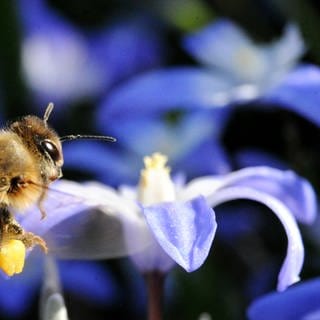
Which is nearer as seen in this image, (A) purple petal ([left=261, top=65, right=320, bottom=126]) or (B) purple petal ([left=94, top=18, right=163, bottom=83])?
(A) purple petal ([left=261, top=65, right=320, bottom=126])

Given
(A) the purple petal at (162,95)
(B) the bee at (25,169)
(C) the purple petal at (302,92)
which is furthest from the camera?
(A) the purple petal at (162,95)

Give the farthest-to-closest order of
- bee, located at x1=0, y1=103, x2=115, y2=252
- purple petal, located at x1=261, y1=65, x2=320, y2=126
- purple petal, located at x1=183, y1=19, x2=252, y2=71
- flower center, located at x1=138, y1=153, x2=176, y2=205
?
purple petal, located at x1=183, y1=19, x2=252, y2=71
purple petal, located at x1=261, y1=65, x2=320, y2=126
flower center, located at x1=138, y1=153, x2=176, y2=205
bee, located at x1=0, y1=103, x2=115, y2=252

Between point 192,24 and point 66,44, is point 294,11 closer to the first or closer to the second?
point 192,24

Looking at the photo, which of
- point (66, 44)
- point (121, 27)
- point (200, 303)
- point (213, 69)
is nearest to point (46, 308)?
point (200, 303)

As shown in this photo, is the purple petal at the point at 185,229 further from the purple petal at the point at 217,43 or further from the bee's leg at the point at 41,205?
the purple petal at the point at 217,43

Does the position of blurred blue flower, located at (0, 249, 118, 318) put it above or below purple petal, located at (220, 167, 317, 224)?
above

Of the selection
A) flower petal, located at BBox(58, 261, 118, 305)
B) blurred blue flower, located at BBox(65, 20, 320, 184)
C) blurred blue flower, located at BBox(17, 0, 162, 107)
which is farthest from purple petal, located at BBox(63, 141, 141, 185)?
blurred blue flower, located at BBox(17, 0, 162, 107)

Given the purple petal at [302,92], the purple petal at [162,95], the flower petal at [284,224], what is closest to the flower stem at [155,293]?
the flower petal at [284,224]

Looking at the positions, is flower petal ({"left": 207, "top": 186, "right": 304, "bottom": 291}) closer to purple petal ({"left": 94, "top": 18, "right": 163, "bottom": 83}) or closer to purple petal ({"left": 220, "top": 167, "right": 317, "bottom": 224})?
purple petal ({"left": 220, "top": 167, "right": 317, "bottom": 224})
